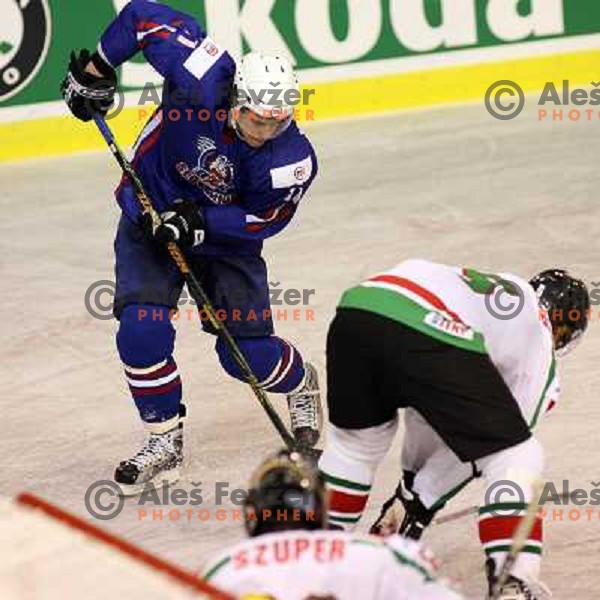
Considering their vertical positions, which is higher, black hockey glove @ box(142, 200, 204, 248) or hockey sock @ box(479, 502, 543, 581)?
black hockey glove @ box(142, 200, 204, 248)

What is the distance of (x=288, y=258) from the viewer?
6082 mm

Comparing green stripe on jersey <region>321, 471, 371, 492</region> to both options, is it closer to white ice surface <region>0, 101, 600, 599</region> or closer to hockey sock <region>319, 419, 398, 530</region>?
hockey sock <region>319, 419, 398, 530</region>

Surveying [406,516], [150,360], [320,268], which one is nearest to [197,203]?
[150,360]

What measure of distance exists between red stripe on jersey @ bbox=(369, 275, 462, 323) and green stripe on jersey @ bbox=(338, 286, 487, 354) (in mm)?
21

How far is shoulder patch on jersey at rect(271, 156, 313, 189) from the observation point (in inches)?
167

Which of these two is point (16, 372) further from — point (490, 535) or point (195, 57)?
point (490, 535)

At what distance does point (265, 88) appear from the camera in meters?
4.09

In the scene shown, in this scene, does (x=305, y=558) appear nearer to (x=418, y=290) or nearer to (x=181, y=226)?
(x=418, y=290)

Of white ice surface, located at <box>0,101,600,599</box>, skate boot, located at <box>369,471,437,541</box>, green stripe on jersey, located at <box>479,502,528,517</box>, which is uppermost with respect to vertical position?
green stripe on jersey, located at <box>479,502,528,517</box>

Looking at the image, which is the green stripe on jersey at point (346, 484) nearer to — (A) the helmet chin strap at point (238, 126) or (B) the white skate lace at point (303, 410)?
(A) the helmet chin strap at point (238, 126)

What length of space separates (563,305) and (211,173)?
3.54ft

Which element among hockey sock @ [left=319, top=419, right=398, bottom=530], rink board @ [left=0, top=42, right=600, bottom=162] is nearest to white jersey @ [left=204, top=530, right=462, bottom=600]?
hockey sock @ [left=319, top=419, right=398, bottom=530]

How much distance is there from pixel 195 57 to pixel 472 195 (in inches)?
97.5

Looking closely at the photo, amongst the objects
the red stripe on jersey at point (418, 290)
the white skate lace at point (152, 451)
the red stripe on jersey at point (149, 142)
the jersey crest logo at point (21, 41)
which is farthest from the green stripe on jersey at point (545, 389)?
the jersey crest logo at point (21, 41)
